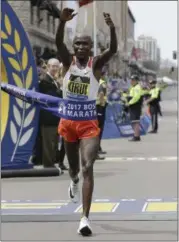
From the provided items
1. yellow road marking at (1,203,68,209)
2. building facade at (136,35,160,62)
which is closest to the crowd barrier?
yellow road marking at (1,203,68,209)

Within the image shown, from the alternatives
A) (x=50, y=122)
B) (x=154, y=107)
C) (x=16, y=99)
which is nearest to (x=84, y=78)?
(x=16, y=99)

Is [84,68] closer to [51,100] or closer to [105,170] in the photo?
[51,100]

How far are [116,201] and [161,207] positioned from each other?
0.70m

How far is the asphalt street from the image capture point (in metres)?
6.07

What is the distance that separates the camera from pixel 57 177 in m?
10.4

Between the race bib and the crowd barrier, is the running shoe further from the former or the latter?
the crowd barrier

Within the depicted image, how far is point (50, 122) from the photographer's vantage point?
1076 centimetres

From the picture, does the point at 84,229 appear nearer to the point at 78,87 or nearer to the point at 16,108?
the point at 78,87

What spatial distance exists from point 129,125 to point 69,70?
1341 centimetres

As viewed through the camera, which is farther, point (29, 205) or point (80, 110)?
point (29, 205)

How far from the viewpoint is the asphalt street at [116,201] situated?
239 inches

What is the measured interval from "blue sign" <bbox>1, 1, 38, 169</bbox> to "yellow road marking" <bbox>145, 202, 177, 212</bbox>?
10.8ft

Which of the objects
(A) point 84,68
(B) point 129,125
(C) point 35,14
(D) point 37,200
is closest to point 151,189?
(D) point 37,200

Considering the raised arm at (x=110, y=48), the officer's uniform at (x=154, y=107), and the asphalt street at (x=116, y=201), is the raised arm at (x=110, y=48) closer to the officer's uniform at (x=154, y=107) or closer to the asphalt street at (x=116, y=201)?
the asphalt street at (x=116, y=201)
